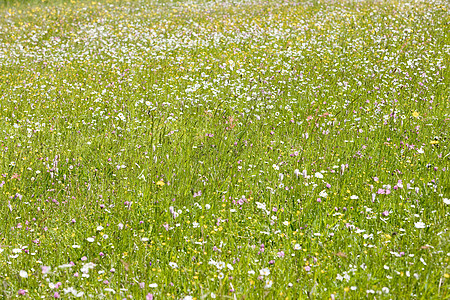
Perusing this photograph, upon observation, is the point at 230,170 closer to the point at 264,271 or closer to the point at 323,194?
the point at 323,194

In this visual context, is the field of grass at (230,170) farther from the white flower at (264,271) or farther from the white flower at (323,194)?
the white flower at (323,194)

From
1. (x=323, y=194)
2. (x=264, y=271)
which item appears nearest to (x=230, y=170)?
(x=323, y=194)

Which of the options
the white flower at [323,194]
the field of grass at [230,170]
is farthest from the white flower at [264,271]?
the white flower at [323,194]

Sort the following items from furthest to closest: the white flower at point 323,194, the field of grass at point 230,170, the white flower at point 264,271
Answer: the white flower at point 323,194 < the field of grass at point 230,170 < the white flower at point 264,271

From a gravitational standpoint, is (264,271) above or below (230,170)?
below

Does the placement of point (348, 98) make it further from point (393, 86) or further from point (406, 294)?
point (406, 294)

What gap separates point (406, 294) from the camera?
8.52 feet

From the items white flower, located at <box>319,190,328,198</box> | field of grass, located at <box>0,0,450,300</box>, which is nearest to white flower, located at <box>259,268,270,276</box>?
field of grass, located at <box>0,0,450,300</box>

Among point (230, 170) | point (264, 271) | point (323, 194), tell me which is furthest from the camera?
point (230, 170)

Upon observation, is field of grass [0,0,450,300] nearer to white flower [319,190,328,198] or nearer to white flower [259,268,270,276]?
white flower [259,268,270,276]

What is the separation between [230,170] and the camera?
4.53 meters

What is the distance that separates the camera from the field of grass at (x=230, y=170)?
2.92 m

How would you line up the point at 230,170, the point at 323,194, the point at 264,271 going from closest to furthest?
1. the point at 264,271
2. the point at 323,194
3. the point at 230,170

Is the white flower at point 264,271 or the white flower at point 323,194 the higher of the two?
the white flower at point 323,194
